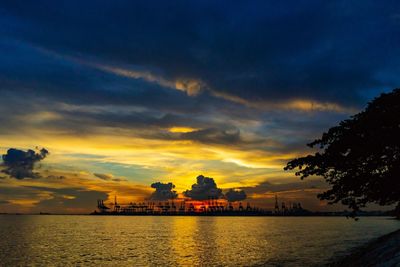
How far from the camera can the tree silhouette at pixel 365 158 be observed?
33438 mm

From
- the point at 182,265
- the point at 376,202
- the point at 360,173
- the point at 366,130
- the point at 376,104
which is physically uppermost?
the point at 376,104

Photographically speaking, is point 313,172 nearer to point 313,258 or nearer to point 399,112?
point 399,112

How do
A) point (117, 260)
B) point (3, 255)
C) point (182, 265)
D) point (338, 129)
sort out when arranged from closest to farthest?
point (338, 129) → point (182, 265) → point (117, 260) → point (3, 255)

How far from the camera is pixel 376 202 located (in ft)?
121

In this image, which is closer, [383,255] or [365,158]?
[383,255]

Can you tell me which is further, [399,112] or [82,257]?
[82,257]

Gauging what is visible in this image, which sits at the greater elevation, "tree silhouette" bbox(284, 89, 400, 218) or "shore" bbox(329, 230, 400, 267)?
"tree silhouette" bbox(284, 89, 400, 218)

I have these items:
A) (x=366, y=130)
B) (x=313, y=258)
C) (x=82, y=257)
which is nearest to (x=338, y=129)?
(x=366, y=130)

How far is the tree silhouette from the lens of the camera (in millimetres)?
33438

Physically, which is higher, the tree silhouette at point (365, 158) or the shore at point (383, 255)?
the tree silhouette at point (365, 158)

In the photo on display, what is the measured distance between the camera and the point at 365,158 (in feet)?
116

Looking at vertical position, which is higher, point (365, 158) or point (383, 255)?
point (365, 158)

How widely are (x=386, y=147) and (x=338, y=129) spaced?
5.20 m

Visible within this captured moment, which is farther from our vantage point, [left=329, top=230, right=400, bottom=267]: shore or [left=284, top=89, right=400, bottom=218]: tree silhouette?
[left=284, top=89, right=400, bottom=218]: tree silhouette
